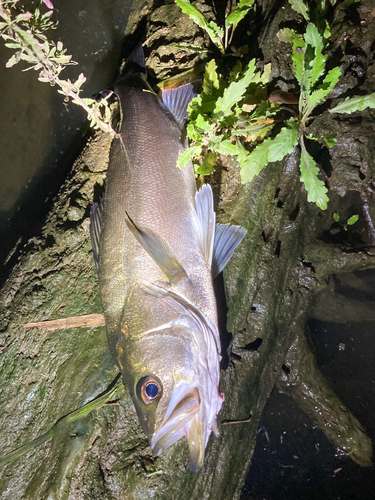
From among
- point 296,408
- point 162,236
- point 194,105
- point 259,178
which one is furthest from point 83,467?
point 194,105

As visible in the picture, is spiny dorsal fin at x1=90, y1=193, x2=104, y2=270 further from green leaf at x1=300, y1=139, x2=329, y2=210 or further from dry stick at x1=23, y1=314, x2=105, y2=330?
green leaf at x1=300, y1=139, x2=329, y2=210

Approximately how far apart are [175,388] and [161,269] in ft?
3.17

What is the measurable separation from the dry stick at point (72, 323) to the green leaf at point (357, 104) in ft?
11.1

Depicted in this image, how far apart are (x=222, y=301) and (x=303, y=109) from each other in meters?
2.21

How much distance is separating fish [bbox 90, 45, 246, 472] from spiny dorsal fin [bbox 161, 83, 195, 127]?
0.03 feet

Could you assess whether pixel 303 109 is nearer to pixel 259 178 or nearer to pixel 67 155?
pixel 259 178

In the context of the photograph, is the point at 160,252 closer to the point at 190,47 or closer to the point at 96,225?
the point at 96,225

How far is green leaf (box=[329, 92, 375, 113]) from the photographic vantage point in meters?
2.81

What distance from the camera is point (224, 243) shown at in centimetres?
293

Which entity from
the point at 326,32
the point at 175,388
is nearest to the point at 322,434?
the point at 175,388

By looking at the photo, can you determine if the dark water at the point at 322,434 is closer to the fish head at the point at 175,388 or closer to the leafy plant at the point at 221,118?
the fish head at the point at 175,388

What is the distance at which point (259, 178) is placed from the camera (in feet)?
11.3

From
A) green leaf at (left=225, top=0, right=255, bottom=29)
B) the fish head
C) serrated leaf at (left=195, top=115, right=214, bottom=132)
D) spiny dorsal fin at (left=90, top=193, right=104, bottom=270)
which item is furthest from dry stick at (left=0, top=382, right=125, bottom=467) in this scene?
green leaf at (left=225, top=0, right=255, bottom=29)

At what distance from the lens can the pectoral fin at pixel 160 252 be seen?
262 centimetres
